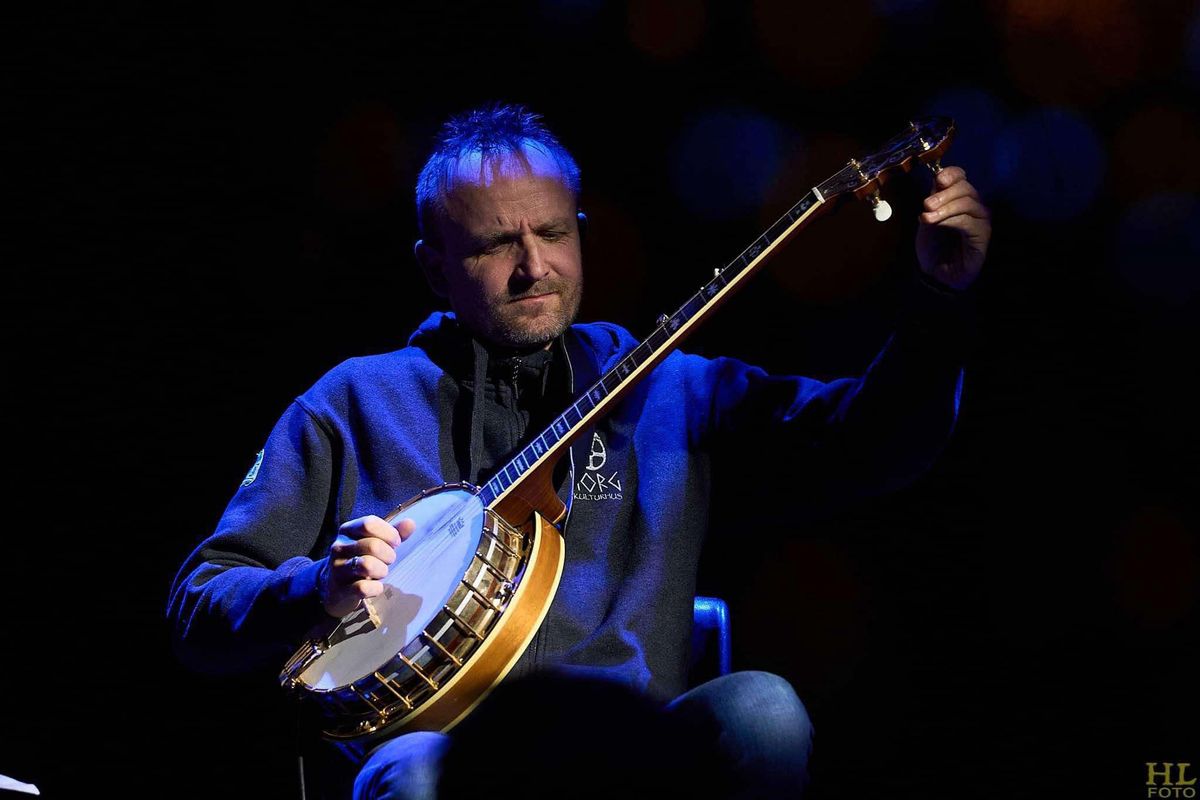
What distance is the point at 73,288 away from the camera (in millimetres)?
3582

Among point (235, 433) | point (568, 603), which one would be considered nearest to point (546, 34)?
point (235, 433)

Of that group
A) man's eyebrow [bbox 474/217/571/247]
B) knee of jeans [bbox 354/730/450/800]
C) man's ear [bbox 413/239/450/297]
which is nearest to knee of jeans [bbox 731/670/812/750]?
knee of jeans [bbox 354/730/450/800]

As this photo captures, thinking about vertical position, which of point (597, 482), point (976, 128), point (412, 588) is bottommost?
point (412, 588)

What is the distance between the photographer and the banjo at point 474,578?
83.4 inches

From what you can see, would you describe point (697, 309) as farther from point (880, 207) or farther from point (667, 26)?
point (667, 26)

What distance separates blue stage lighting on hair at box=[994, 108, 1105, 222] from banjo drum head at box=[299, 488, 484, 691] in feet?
5.83

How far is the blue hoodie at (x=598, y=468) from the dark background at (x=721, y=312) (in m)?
0.83

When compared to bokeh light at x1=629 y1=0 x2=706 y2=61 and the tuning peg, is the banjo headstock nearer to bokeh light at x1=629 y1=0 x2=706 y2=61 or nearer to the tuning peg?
the tuning peg

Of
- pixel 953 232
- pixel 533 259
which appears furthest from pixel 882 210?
→ pixel 533 259

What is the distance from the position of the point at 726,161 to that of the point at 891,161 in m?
1.22

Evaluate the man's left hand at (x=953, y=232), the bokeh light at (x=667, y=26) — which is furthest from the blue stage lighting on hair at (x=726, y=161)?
the man's left hand at (x=953, y=232)

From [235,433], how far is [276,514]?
117 centimetres

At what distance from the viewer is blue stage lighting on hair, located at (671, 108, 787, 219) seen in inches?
132

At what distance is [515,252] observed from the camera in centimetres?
268
